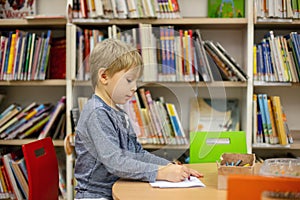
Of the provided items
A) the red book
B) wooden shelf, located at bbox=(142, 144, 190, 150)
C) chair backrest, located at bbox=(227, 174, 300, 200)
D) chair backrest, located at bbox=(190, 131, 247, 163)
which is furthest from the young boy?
the red book

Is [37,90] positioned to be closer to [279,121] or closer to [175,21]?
[175,21]

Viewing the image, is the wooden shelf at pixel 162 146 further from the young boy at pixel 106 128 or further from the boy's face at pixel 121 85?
the boy's face at pixel 121 85

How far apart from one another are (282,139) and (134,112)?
2.73 feet

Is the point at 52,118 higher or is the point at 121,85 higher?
the point at 121,85

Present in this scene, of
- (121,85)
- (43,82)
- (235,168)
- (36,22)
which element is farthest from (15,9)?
(235,168)

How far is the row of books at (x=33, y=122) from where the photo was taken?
2717mm

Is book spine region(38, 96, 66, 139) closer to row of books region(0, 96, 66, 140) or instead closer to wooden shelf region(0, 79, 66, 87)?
row of books region(0, 96, 66, 140)

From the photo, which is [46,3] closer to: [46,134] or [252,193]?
[46,134]

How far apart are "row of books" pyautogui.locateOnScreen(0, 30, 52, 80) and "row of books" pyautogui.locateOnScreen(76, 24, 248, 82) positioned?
27 centimetres

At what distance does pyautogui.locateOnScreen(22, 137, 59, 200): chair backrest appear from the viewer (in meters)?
1.71

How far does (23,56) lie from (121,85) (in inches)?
47.5

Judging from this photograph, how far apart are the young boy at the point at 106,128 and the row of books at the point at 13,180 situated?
1.11m

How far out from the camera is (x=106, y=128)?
156 centimetres

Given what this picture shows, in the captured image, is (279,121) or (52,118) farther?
(52,118)
